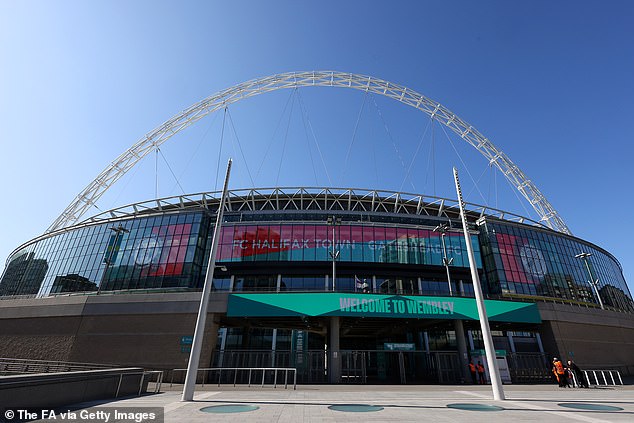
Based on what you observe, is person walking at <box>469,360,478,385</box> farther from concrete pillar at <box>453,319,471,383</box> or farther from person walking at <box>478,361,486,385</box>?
concrete pillar at <box>453,319,471,383</box>

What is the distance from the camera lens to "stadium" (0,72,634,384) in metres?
25.0

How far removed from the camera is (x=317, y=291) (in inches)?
1040

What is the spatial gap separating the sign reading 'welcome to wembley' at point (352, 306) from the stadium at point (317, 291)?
11 cm

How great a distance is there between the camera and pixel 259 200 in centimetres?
5088

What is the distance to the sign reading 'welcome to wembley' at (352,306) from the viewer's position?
81.3 feet

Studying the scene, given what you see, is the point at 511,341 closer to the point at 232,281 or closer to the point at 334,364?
the point at 334,364

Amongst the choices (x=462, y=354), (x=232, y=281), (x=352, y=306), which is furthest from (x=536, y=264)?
(x=232, y=281)

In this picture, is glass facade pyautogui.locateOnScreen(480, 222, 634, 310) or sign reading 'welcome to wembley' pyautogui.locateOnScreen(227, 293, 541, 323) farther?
glass facade pyautogui.locateOnScreen(480, 222, 634, 310)

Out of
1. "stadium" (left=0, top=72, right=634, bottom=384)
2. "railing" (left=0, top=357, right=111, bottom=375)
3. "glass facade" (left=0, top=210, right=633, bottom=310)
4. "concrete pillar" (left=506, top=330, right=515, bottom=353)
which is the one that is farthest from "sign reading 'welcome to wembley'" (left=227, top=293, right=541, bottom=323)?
"concrete pillar" (left=506, top=330, right=515, bottom=353)

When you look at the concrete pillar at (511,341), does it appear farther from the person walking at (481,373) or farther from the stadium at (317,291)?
the person walking at (481,373)

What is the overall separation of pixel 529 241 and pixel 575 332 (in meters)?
15.9

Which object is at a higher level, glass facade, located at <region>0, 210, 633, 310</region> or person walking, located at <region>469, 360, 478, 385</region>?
glass facade, located at <region>0, 210, 633, 310</region>

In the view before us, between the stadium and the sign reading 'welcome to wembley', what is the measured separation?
0.37 ft

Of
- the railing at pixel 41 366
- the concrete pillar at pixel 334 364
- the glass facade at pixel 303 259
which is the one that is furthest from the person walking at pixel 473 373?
the railing at pixel 41 366
